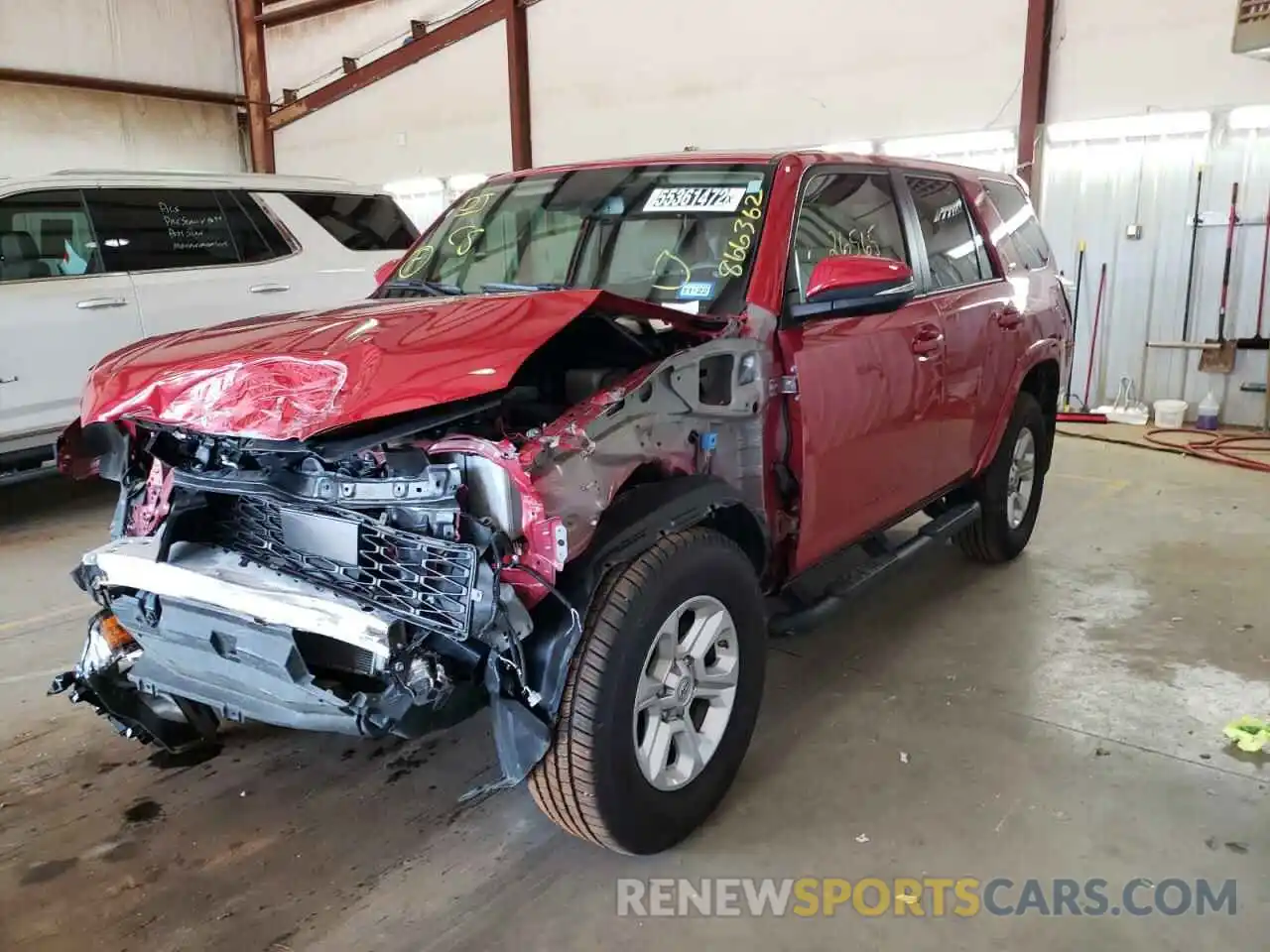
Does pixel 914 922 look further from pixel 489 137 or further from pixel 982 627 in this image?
pixel 489 137

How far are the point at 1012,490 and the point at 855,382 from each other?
6.29ft

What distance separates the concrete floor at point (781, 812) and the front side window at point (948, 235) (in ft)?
4.51

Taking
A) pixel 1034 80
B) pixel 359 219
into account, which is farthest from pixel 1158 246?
pixel 359 219

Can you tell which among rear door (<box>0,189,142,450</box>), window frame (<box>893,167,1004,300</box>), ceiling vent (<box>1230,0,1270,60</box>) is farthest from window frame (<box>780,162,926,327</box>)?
ceiling vent (<box>1230,0,1270,60</box>)

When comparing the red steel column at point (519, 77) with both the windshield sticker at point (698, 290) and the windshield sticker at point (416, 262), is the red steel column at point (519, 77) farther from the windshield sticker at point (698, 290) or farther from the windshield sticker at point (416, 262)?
the windshield sticker at point (698, 290)

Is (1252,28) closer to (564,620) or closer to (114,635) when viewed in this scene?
(564,620)

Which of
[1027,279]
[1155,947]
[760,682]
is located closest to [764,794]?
[760,682]

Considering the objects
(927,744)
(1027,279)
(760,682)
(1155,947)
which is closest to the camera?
(1155,947)

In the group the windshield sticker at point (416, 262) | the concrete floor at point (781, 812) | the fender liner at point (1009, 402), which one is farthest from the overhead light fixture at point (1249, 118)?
the windshield sticker at point (416, 262)

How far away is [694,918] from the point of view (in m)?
2.17

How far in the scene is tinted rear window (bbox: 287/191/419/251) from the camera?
21.6ft

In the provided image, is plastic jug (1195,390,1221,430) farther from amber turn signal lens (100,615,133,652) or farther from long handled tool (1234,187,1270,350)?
amber turn signal lens (100,615,133,652)

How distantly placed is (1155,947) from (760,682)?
105cm

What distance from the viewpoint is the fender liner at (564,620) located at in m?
1.96
